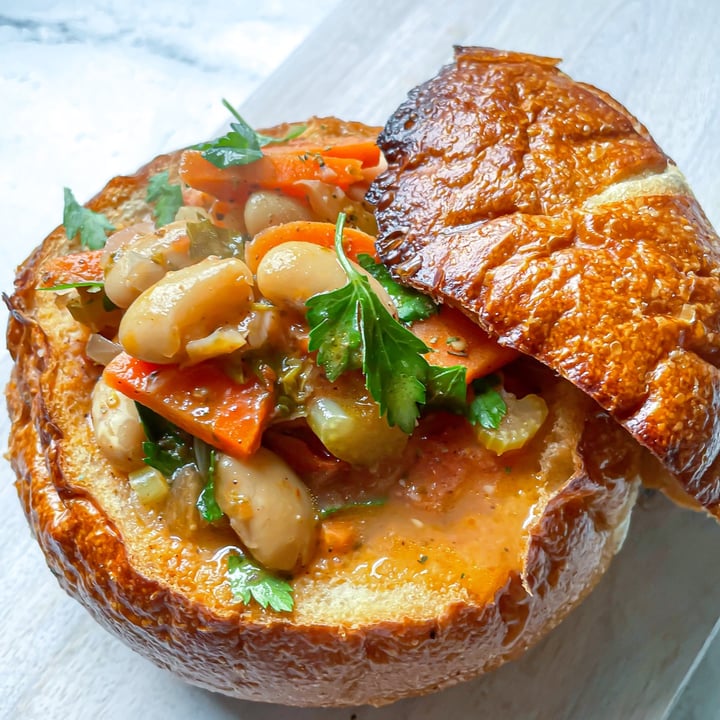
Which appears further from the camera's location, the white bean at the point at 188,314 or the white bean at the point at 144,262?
the white bean at the point at 144,262

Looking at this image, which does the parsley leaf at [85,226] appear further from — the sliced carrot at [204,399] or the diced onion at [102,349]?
the sliced carrot at [204,399]

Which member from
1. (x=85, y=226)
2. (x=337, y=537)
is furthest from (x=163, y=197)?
(x=337, y=537)

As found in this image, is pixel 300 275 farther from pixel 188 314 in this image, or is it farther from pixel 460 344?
pixel 460 344

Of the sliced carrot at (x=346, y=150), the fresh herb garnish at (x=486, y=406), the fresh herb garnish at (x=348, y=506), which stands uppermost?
the sliced carrot at (x=346, y=150)

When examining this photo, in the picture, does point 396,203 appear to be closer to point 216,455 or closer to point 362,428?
point 362,428

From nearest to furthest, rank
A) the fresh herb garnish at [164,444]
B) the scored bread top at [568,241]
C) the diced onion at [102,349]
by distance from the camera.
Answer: the scored bread top at [568,241], the fresh herb garnish at [164,444], the diced onion at [102,349]

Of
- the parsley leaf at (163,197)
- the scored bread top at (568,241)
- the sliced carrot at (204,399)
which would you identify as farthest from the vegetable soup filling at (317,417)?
the parsley leaf at (163,197)

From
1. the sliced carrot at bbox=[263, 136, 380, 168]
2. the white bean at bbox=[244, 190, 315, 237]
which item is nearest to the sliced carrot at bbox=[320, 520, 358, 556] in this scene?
the white bean at bbox=[244, 190, 315, 237]

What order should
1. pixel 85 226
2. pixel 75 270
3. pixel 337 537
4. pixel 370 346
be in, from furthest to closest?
pixel 85 226 → pixel 75 270 → pixel 337 537 → pixel 370 346
